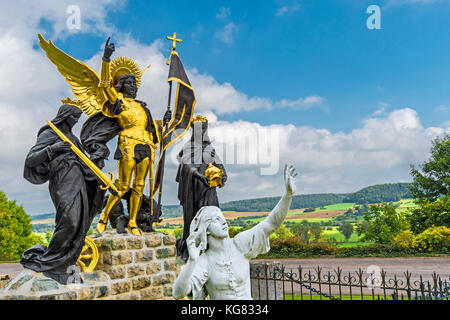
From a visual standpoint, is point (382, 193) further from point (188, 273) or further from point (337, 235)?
point (188, 273)

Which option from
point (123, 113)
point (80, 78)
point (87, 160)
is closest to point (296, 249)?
point (123, 113)

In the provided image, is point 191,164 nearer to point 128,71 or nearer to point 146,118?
point 146,118

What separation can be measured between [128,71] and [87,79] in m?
0.91

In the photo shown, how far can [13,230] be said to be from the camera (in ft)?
76.9

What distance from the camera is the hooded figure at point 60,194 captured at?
16.5ft

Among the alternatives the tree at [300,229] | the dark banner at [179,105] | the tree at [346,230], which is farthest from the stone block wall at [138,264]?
the tree at [346,230]

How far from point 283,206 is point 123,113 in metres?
4.64

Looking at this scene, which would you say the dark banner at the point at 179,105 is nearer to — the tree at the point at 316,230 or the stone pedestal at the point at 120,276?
the stone pedestal at the point at 120,276

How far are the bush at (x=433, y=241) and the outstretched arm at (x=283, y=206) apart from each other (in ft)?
50.1

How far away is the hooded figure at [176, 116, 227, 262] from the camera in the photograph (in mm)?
7340

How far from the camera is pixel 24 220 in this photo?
2516cm

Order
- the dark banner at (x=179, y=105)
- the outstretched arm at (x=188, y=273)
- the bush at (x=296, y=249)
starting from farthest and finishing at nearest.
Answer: the bush at (x=296, y=249), the dark banner at (x=179, y=105), the outstretched arm at (x=188, y=273)

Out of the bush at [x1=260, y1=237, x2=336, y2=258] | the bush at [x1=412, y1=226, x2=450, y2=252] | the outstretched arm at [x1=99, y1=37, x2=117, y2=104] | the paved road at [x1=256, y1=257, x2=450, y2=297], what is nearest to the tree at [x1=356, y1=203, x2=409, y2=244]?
the bush at [x1=412, y1=226, x2=450, y2=252]
